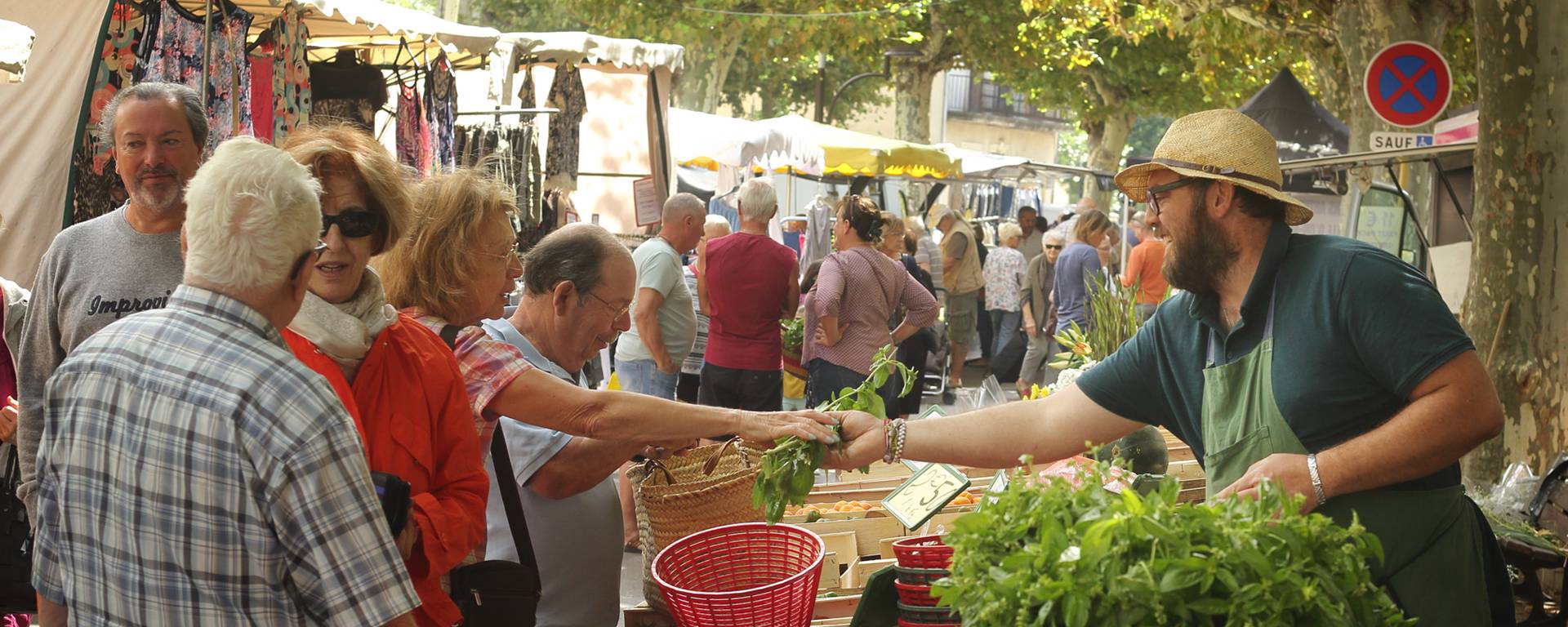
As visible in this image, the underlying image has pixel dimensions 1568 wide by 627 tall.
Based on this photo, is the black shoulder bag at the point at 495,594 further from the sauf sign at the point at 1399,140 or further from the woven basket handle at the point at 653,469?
the sauf sign at the point at 1399,140

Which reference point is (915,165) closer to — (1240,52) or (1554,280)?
(1240,52)

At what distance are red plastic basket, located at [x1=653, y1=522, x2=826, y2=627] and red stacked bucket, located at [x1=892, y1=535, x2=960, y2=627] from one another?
0.27 m

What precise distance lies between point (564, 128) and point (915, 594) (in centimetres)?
725

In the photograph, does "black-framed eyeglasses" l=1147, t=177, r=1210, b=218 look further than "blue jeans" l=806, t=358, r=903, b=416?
No

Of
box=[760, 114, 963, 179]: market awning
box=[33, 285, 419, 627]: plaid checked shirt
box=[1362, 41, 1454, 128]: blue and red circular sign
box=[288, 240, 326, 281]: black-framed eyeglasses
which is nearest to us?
box=[33, 285, 419, 627]: plaid checked shirt

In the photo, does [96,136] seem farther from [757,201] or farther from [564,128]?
[564,128]

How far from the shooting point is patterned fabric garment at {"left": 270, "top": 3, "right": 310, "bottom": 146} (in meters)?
6.08

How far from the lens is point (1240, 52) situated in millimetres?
17547

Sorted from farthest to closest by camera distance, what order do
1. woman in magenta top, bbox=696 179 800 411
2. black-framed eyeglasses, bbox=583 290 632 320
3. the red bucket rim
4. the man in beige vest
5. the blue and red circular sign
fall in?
the man in beige vest → the blue and red circular sign → woman in magenta top, bbox=696 179 800 411 → black-framed eyeglasses, bbox=583 290 632 320 → the red bucket rim

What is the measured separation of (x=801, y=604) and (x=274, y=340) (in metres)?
1.38

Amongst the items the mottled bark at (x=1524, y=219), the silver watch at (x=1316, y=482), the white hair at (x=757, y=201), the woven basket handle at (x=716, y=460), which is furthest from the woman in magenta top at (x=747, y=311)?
the silver watch at (x=1316, y=482)

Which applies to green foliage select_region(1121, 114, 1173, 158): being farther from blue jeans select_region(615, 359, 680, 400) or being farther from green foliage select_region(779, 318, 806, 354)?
blue jeans select_region(615, 359, 680, 400)

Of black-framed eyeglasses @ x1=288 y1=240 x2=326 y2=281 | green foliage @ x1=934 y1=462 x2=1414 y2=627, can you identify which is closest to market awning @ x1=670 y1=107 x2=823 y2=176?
black-framed eyeglasses @ x1=288 y1=240 x2=326 y2=281

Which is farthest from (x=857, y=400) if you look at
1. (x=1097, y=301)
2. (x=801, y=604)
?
(x=1097, y=301)
